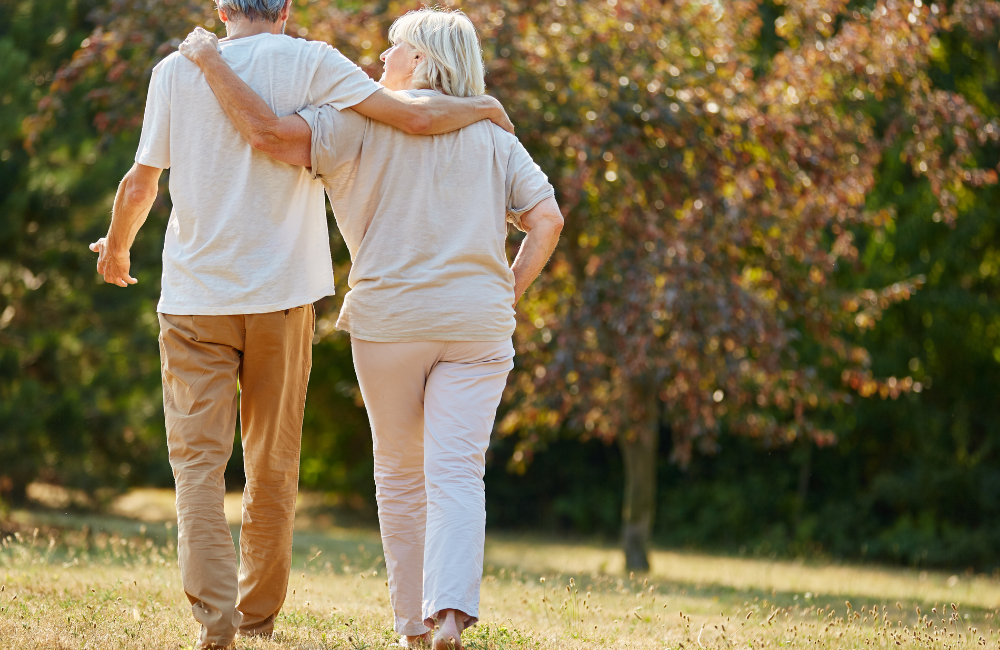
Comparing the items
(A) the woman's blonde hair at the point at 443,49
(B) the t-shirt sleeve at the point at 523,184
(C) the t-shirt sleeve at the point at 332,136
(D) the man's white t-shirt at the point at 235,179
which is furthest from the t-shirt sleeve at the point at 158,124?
(B) the t-shirt sleeve at the point at 523,184

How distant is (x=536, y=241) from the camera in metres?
2.94

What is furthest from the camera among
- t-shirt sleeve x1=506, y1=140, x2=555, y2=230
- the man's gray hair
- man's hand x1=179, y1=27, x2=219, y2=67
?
t-shirt sleeve x1=506, y1=140, x2=555, y2=230

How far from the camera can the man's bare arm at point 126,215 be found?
9.12ft

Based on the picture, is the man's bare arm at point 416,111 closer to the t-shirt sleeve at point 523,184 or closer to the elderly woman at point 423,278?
the elderly woman at point 423,278

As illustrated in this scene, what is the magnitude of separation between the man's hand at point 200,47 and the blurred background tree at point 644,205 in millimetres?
3515

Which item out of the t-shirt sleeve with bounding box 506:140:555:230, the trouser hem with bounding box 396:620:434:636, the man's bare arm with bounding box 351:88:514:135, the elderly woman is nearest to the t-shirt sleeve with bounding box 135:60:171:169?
the elderly woman

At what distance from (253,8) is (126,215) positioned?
0.67 m

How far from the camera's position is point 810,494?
11680 mm

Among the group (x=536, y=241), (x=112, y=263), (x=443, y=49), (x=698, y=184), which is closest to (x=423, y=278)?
(x=536, y=241)

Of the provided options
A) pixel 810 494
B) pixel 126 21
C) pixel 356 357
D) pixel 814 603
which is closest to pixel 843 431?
pixel 810 494

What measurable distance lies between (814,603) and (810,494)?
725 centimetres

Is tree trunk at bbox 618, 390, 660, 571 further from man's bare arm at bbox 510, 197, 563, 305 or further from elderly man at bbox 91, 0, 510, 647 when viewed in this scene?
elderly man at bbox 91, 0, 510, 647

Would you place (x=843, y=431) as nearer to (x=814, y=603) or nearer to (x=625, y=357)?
(x=625, y=357)

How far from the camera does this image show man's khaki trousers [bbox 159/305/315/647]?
8.60 feet
